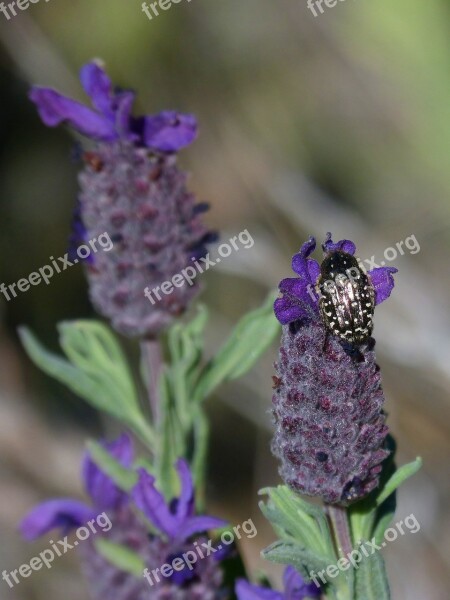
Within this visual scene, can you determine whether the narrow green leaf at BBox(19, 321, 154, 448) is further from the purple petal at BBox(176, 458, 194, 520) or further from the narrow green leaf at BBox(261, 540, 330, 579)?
the narrow green leaf at BBox(261, 540, 330, 579)

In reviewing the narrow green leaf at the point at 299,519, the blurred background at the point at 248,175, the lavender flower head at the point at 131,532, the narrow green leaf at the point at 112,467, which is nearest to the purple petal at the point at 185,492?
the lavender flower head at the point at 131,532

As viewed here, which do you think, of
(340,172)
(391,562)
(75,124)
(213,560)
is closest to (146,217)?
(75,124)

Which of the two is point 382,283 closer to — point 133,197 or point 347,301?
point 347,301

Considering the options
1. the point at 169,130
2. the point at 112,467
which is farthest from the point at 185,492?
the point at 169,130

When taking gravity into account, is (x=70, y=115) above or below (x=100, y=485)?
above

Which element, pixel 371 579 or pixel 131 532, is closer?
pixel 371 579

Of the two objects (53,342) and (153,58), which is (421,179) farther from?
(53,342)
